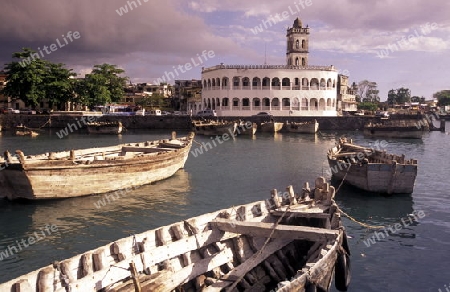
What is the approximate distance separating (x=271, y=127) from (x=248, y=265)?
59.6 m

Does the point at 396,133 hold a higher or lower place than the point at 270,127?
lower

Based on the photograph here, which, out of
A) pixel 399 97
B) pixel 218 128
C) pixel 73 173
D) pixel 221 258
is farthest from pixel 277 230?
pixel 399 97

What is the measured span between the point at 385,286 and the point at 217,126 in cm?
5014

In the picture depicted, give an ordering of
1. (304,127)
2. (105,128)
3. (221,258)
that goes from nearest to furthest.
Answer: (221,258), (105,128), (304,127)

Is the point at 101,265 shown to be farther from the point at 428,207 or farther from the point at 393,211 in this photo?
the point at 428,207

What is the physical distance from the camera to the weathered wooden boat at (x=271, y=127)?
227 feet

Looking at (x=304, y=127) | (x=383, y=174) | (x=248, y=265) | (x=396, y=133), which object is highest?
(x=304, y=127)

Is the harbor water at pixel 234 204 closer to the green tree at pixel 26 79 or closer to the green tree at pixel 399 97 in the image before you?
the green tree at pixel 26 79

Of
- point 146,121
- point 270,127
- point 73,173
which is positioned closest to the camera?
point 73,173

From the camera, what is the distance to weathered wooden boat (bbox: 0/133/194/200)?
19.3 m

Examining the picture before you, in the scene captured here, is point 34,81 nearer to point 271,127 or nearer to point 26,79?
point 26,79

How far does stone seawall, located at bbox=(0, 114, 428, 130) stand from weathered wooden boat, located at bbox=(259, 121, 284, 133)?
9.85ft

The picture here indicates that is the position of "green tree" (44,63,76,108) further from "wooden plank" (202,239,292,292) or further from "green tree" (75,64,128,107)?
"wooden plank" (202,239,292,292)

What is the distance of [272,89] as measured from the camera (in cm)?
7894
